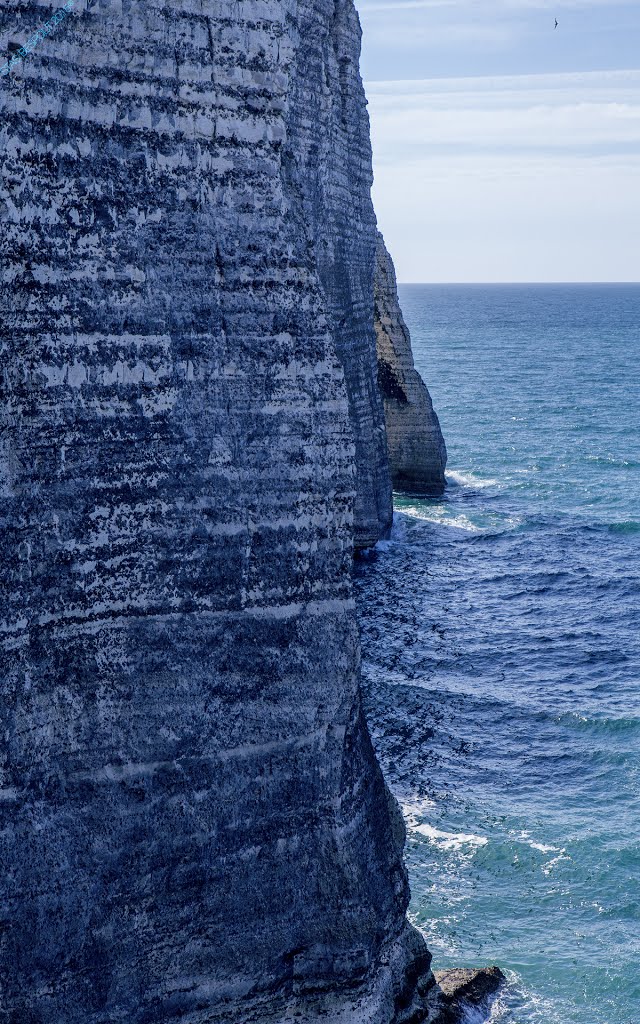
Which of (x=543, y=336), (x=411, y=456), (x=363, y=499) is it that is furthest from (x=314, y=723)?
(x=543, y=336)

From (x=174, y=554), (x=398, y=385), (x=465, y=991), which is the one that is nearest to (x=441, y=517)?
(x=398, y=385)

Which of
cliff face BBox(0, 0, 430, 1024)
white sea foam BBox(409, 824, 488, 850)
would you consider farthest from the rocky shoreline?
white sea foam BBox(409, 824, 488, 850)

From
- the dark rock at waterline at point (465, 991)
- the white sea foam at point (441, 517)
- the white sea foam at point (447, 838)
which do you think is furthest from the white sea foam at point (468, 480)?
the dark rock at waterline at point (465, 991)

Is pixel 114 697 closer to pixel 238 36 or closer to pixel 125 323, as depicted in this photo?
pixel 125 323

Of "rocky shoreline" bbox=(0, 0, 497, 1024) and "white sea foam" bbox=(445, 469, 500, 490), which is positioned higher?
"rocky shoreline" bbox=(0, 0, 497, 1024)

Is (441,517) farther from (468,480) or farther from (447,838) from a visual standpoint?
(447,838)

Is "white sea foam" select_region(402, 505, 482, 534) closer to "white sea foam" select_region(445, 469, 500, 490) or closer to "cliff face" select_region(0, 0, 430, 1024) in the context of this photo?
"white sea foam" select_region(445, 469, 500, 490)
